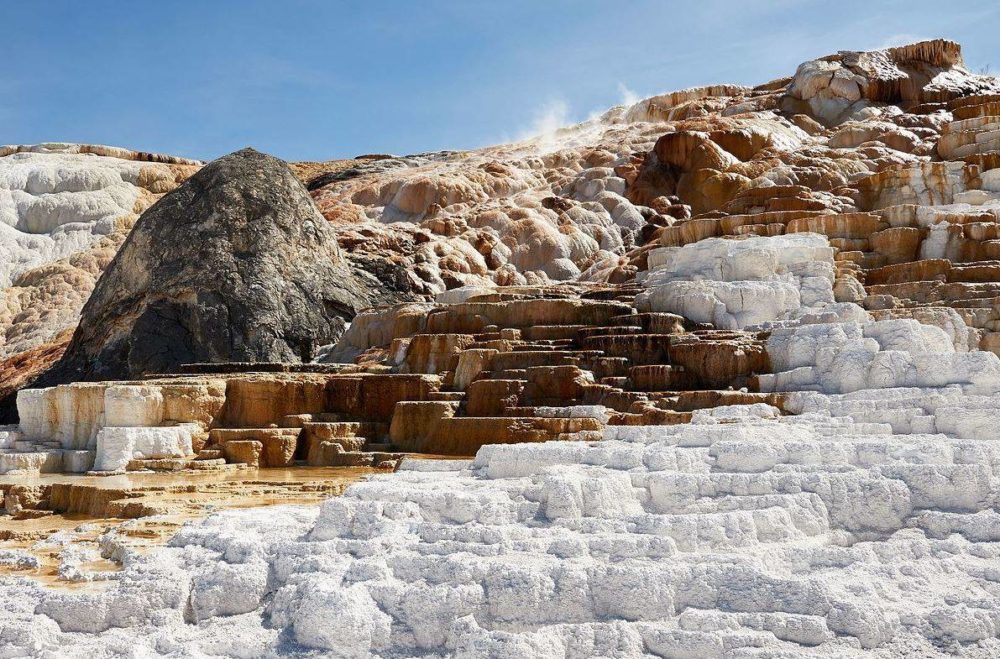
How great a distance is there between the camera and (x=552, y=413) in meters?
9.31

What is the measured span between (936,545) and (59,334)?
21.7m

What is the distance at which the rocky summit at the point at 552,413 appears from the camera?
4754 mm

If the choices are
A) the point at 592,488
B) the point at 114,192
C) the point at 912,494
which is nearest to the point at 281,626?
the point at 592,488

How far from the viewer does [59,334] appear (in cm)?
2319

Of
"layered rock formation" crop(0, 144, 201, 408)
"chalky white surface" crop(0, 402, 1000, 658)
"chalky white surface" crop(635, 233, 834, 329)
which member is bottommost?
"chalky white surface" crop(0, 402, 1000, 658)

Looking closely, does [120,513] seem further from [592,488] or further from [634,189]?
[634,189]

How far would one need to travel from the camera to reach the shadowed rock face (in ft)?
55.0

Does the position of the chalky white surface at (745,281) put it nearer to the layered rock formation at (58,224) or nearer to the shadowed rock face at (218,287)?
the shadowed rock face at (218,287)

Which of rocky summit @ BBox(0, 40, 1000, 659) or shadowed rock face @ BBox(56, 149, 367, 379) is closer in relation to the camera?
rocky summit @ BBox(0, 40, 1000, 659)

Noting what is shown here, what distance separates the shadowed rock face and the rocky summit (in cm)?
6

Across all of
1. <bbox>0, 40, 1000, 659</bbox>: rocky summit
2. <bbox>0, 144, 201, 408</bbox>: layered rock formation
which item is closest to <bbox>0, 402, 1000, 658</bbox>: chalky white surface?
<bbox>0, 40, 1000, 659</bbox>: rocky summit

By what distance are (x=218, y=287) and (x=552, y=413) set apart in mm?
9339

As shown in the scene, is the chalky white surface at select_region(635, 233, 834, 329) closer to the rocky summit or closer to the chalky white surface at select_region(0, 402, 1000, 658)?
the rocky summit

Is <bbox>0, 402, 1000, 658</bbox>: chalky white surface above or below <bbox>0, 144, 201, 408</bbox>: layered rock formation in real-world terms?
below
